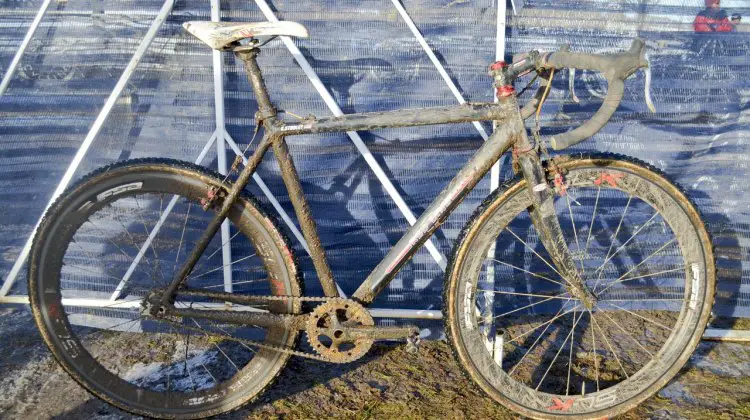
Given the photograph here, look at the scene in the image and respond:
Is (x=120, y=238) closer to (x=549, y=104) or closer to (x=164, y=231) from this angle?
(x=164, y=231)

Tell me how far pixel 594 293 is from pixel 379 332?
1.22 m

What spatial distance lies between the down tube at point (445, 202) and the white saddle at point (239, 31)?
980mm

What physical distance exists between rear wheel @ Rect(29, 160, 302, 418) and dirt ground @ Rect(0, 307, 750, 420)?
0.24m

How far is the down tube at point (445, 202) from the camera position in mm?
3154

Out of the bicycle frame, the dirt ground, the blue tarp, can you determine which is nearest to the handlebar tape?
the bicycle frame

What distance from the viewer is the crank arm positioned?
329 centimetres

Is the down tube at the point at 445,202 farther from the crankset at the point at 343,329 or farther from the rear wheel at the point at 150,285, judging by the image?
the rear wheel at the point at 150,285

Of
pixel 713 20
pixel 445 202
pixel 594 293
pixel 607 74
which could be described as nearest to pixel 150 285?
pixel 445 202

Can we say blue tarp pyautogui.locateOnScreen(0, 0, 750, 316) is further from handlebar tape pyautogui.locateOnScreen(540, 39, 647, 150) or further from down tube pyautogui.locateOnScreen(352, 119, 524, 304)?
handlebar tape pyautogui.locateOnScreen(540, 39, 647, 150)

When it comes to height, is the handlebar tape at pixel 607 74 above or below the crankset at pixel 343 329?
above

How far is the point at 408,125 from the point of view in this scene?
3.15 meters

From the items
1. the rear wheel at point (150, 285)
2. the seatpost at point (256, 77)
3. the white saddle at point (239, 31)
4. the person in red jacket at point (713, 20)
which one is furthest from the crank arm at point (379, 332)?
the person in red jacket at point (713, 20)

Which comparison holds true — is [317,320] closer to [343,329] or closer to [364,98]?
[343,329]

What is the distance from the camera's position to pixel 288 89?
158 inches
